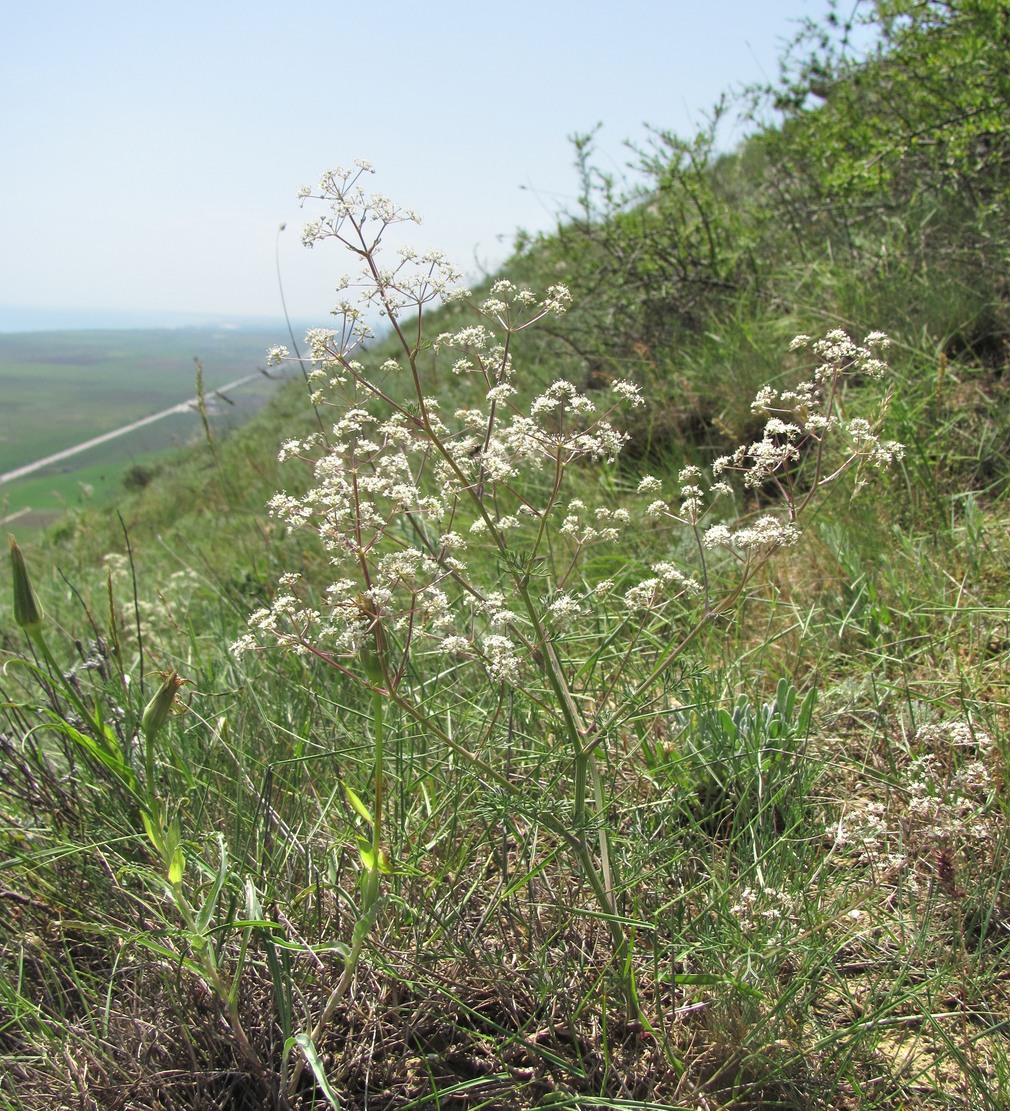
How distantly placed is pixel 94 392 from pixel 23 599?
8962cm

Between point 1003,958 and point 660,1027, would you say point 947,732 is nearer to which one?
point 1003,958

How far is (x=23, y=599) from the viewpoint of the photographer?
1.77 metres

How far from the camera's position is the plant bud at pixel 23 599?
1.74 meters

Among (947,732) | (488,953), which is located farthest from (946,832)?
(488,953)

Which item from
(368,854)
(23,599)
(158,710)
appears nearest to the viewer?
(368,854)

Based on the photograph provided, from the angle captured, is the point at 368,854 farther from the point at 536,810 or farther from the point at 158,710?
the point at 158,710

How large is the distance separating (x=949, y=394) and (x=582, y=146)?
10.4 feet

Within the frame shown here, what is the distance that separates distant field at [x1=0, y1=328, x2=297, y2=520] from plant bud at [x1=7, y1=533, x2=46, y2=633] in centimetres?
1105

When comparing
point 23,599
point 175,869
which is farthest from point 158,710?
point 23,599

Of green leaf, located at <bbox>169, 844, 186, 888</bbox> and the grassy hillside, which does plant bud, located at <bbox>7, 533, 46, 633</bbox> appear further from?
green leaf, located at <bbox>169, 844, 186, 888</bbox>

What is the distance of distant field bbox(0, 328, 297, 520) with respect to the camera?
3919 cm

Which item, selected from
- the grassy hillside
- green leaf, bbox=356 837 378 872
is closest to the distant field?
the grassy hillside

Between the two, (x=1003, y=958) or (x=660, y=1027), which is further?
(x=1003, y=958)

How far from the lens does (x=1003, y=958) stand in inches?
66.2
